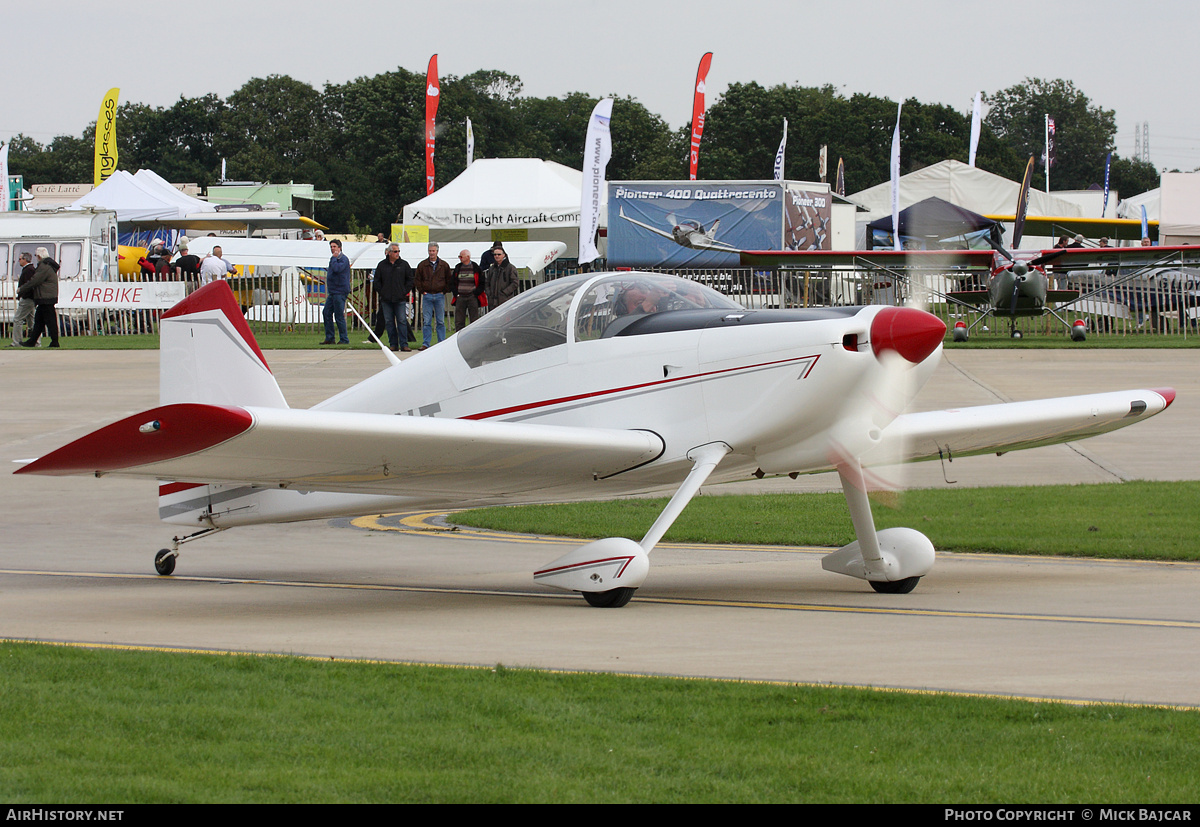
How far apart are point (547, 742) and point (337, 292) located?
23680 mm

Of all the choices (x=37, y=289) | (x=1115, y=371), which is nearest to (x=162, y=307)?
(x=37, y=289)

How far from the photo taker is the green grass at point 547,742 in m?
3.72

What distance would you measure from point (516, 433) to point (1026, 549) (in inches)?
173

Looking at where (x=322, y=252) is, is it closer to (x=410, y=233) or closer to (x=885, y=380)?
(x=410, y=233)

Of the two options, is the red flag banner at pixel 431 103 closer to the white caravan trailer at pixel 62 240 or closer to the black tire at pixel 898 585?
the white caravan trailer at pixel 62 240

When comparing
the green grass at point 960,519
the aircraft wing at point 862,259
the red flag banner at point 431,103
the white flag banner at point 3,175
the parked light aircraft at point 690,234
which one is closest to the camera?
the green grass at point 960,519

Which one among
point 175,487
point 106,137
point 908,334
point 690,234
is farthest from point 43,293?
point 106,137

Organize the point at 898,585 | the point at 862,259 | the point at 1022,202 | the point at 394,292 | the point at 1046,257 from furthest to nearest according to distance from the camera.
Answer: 1. the point at 862,259
2. the point at 1022,202
3. the point at 1046,257
4. the point at 394,292
5. the point at 898,585

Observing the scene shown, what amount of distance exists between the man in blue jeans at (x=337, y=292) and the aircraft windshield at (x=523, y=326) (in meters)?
18.8

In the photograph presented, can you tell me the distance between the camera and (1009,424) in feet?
26.9

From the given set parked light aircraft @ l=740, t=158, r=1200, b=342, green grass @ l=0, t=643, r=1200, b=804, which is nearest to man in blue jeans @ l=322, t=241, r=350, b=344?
parked light aircraft @ l=740, t=158, r=1200, b=342

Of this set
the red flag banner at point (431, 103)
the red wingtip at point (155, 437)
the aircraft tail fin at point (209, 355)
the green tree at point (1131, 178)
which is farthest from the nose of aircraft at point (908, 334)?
the green tree at point (1131, 178)

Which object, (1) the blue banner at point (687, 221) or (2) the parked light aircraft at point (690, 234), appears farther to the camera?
(1) the blue banner at point (687, 221)

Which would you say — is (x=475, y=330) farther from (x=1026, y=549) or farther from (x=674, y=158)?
(x=674, y=158)
